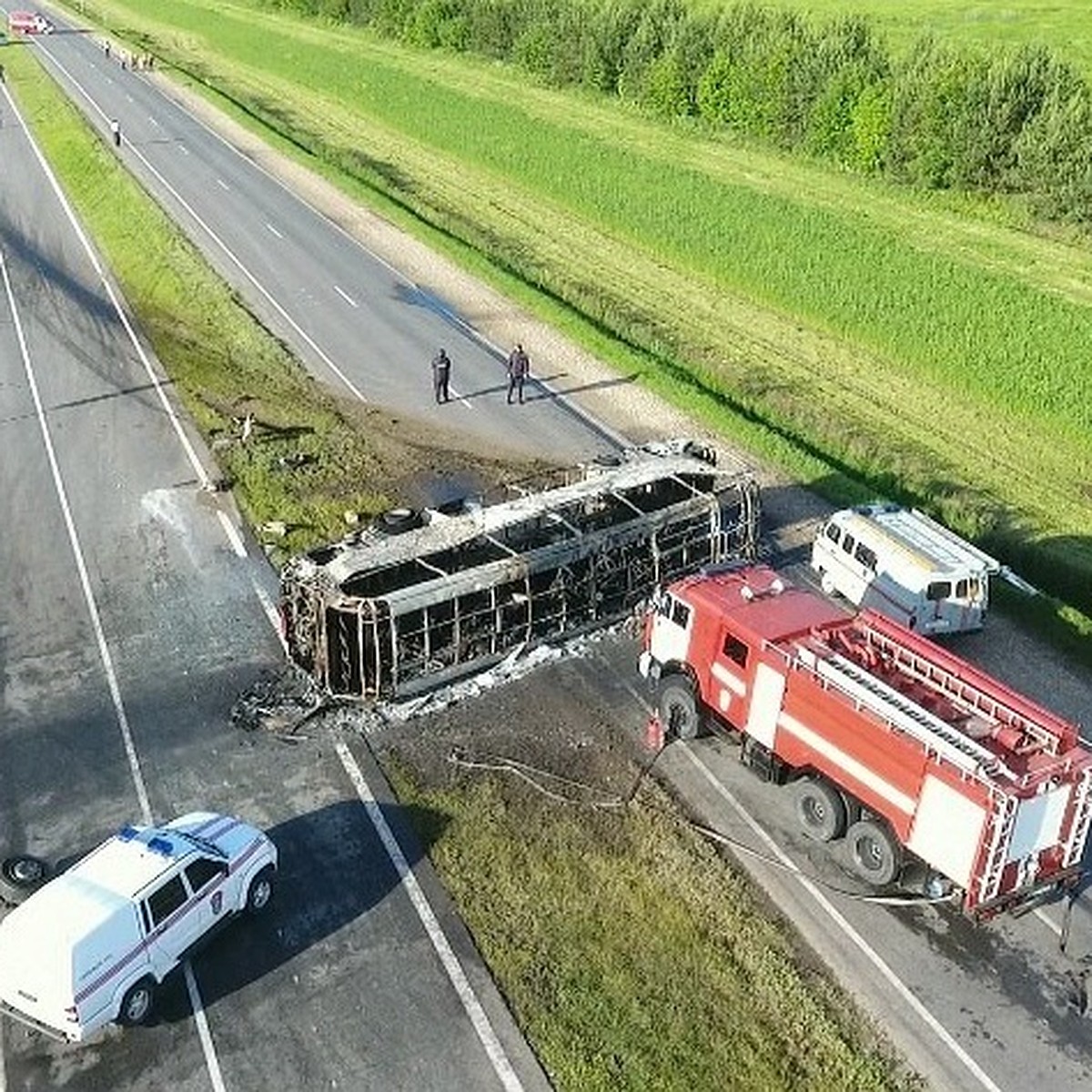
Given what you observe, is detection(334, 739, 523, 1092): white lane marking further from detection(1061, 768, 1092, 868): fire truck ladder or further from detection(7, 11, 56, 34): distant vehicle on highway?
detection(7, 11, 56, 34): distant vehicle on highway

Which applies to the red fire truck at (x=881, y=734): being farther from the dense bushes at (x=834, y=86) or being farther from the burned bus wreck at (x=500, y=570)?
the dense bushes at (x=834, y=86)

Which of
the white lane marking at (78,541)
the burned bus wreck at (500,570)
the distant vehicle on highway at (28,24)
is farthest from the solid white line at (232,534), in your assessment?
the distant vehicle on highway at (28,24)

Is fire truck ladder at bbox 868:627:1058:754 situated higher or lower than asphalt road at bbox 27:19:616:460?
higher

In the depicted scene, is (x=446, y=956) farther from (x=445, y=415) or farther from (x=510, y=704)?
(x=445, y=415)

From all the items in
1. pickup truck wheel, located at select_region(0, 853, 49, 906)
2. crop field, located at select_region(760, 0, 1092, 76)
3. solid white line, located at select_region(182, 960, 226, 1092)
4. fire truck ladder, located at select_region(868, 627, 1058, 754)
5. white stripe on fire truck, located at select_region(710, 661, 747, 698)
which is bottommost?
solid white line, located at select_region(182, 960, 226, 1092)

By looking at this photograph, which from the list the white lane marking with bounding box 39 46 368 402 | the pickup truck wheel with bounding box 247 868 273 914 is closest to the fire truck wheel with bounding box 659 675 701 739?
the pickup truck wheel with bounding box 247 868 273 914

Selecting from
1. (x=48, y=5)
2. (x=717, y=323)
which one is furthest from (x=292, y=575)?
(x=48, y=5)

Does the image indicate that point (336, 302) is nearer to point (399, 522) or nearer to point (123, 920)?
point (399, 522)
